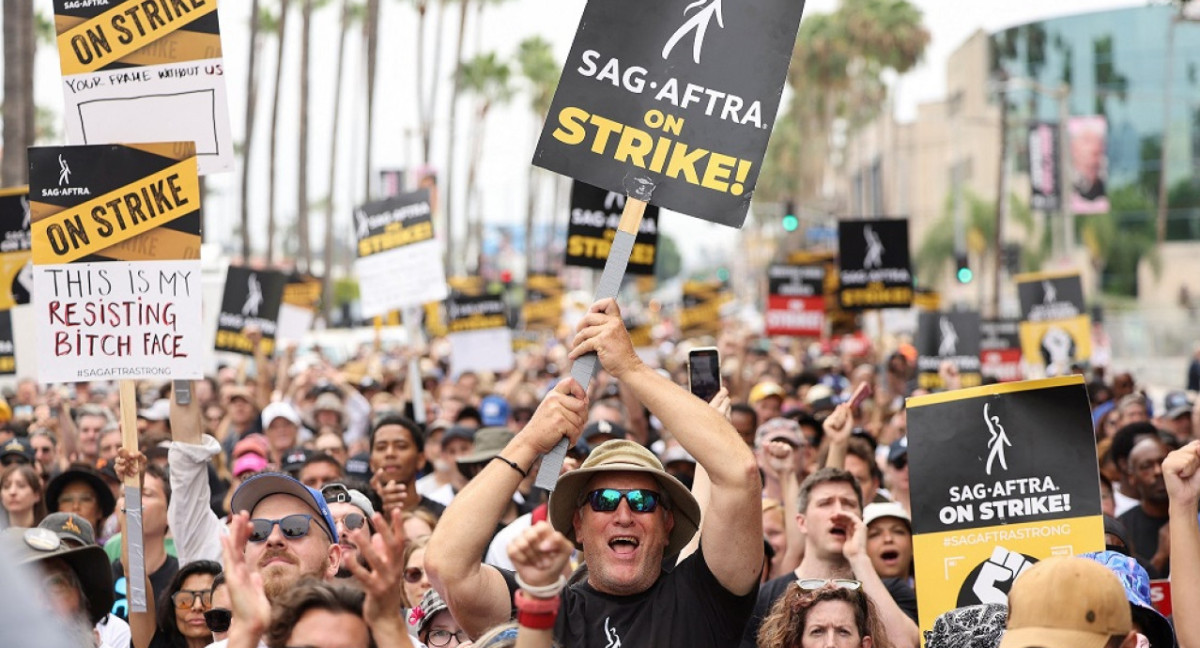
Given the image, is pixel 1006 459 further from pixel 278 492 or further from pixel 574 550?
pixel 278 492

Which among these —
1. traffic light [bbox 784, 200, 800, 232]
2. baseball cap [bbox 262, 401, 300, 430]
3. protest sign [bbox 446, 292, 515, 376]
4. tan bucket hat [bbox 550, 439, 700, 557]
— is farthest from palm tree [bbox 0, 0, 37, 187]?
tan bucket hat [bbox 550, 439, 700, 557]

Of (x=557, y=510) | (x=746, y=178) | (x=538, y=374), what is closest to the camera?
(x=557, y=510)

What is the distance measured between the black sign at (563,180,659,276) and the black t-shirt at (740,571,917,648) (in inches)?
257

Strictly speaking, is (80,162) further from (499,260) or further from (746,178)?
(499,260)

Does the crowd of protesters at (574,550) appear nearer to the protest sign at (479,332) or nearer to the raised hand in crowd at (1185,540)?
the raised hand in crowd at (1185,540)

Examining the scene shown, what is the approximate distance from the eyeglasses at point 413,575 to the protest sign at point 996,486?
2087 millimetres

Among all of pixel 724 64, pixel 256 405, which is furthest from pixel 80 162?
pixel 256 405

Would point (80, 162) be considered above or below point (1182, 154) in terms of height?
below

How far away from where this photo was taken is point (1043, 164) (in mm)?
50094

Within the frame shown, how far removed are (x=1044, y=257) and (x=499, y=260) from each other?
206ft

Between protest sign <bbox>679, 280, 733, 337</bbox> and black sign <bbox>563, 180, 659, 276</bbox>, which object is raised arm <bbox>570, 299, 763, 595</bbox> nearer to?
black sign <bbox>563, 180, 659, 276</bbox>

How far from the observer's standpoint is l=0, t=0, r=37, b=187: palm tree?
21.6 m

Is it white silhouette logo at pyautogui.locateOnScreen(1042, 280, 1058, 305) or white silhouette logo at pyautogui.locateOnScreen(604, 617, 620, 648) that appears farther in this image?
white silhouette logo at pyautogui.locateOnScreen(1042, 280, 1058, 305)

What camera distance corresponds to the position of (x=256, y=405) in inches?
573
